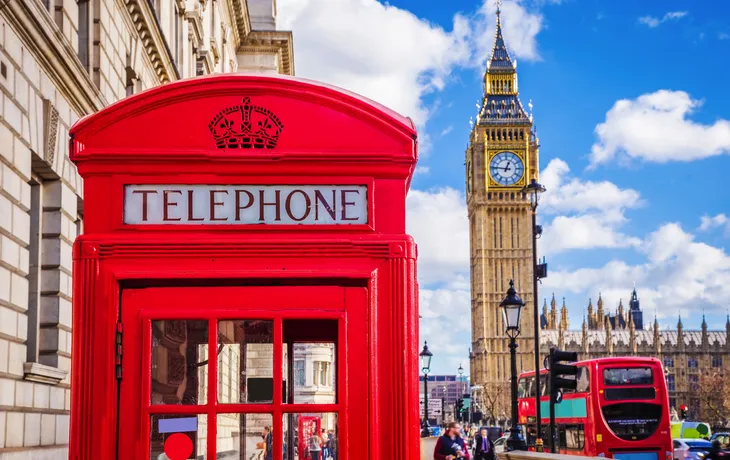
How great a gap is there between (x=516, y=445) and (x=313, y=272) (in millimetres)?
19151

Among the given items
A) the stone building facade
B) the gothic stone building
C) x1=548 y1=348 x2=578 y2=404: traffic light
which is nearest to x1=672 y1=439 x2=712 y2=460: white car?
x1=548 y1=348 x2=578 y2=404: traffic light

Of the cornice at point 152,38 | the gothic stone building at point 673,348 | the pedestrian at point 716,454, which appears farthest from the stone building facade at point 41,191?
the gothic stone building at point 673,348

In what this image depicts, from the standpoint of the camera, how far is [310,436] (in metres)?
3.38

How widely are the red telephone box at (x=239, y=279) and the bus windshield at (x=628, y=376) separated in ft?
67.7

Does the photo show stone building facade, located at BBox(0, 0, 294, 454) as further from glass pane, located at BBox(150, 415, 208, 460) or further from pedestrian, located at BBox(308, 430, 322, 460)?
pedestrian, located at BBox(308, 430, 322, 460)

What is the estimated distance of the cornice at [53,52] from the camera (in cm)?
895

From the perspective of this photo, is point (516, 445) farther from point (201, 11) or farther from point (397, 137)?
point (397, 137)

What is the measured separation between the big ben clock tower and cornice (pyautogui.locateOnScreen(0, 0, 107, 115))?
307 feet

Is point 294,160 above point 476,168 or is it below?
below

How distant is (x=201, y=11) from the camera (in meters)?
24.8

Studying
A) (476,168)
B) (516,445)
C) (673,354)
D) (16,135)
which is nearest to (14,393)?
(16,135)

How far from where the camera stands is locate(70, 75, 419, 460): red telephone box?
3.37m

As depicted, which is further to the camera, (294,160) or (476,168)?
(476,168)

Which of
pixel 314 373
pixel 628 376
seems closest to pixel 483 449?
pixel 628 376
